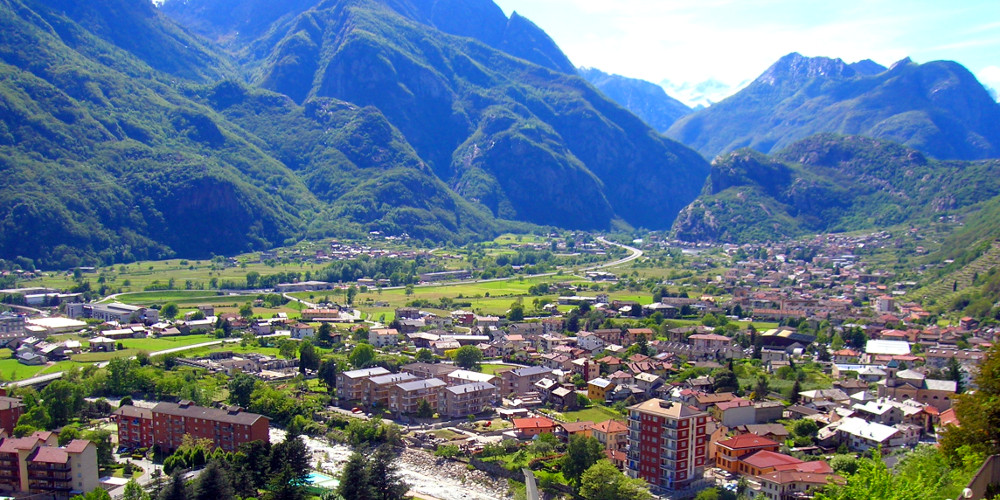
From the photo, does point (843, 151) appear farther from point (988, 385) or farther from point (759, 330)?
point (988, 385)

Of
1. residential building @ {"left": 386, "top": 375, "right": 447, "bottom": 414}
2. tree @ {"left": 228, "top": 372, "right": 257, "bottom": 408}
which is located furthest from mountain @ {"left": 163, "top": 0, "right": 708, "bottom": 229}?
tree @ {"left": 228, "top": 372, "right": 257, "bottom": 408}

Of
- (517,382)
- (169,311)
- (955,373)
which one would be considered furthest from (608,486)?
(169,311)

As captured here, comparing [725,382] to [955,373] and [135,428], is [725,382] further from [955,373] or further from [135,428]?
[135,428]

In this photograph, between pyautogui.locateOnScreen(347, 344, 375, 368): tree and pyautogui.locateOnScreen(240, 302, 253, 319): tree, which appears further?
pyautogui.locateOnScreen(240, 302, 253, 319): tree

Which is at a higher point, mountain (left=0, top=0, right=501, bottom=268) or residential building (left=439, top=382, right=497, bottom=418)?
mountain (left=0, top=0, right=501, bottom=268)

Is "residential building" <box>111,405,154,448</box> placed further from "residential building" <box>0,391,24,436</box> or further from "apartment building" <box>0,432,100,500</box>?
"apartment building" <box>0,432,100,500</box>

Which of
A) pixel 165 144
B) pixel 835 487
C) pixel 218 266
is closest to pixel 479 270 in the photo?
pixel 218 266
